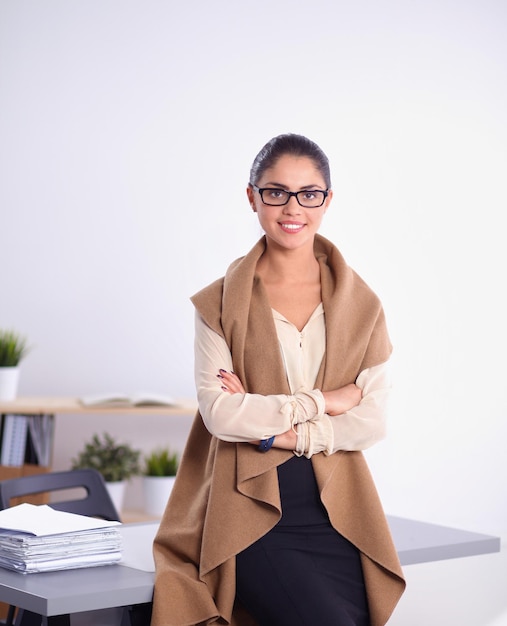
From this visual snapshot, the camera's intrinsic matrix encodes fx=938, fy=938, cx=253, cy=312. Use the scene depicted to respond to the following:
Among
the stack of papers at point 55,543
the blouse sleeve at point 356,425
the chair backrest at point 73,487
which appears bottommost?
the chair backrest at point 73,487

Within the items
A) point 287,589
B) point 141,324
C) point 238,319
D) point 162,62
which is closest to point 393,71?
point 162,62

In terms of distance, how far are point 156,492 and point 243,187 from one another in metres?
1.96

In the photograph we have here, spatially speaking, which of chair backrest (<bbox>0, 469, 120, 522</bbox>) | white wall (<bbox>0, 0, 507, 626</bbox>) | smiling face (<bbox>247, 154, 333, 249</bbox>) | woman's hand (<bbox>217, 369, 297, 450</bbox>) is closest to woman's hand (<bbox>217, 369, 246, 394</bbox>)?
woman's hand (<bbox>217, 369, 297, 450</bbox>)

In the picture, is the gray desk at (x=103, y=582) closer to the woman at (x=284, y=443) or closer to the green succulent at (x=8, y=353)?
the woman at (x=284, y=443)

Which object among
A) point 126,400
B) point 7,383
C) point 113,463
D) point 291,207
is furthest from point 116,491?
point 291,207

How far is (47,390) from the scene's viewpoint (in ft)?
17.5

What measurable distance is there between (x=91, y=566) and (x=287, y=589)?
1.50 ft

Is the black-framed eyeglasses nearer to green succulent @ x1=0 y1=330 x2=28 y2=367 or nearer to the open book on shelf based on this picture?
the open book on shelf

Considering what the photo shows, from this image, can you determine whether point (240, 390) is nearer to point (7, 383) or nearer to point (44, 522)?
point (44, 522)

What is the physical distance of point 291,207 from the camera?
7.32ft

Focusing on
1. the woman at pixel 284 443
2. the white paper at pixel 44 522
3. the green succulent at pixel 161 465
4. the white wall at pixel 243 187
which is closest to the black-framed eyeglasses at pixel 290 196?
the woman at pixel 284 443

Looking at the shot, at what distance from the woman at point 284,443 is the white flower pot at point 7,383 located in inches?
93.3

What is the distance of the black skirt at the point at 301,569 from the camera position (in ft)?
6.64

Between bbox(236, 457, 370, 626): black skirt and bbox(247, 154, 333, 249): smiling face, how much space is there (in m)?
0.54
